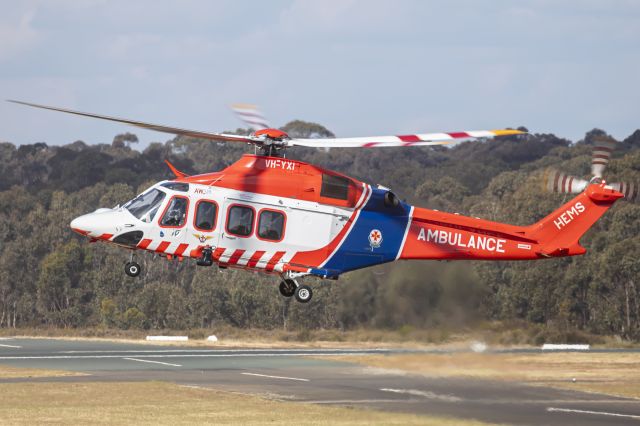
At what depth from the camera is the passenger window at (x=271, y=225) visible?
113ft

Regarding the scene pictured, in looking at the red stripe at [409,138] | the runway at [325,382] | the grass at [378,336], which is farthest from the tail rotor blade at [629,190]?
the runway at [325,382]

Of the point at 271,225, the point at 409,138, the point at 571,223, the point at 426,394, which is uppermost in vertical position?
the point at 409,138

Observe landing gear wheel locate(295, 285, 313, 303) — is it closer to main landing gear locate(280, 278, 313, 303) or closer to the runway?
main landing gear locate(280, 278, 313, 303)

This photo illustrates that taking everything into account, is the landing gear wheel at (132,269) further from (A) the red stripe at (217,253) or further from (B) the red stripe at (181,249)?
(A) the red stripe at (217,253)

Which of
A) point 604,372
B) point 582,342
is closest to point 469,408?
point 604,372

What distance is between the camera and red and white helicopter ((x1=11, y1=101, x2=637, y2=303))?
113 ft

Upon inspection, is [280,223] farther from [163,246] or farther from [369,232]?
[163,246]

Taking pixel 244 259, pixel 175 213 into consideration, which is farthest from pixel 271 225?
pixel 175 213

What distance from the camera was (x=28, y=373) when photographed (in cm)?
5675

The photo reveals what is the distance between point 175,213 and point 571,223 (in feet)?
38.9

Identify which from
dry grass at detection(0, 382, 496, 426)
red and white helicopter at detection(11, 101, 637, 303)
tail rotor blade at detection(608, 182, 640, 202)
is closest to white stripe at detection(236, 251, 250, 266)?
red and white helicopter at detection(11, 101, 637, 303)

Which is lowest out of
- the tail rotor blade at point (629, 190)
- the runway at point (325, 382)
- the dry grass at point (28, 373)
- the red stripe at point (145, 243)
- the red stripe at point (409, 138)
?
the dry grass at point (28, 373)

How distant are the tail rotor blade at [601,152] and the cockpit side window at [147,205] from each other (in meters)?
12.8

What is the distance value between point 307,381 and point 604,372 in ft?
47.3
